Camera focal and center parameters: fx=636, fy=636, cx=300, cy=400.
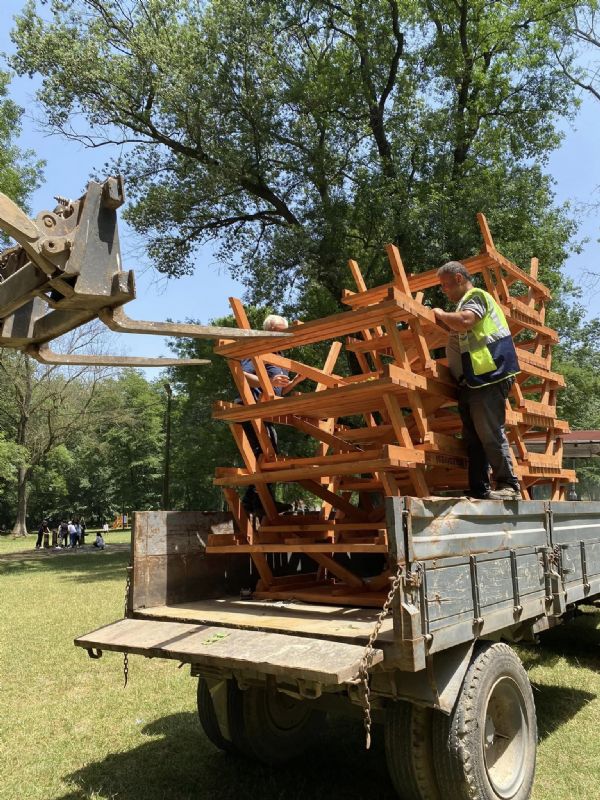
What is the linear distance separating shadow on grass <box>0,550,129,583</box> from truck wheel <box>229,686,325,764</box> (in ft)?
38.6

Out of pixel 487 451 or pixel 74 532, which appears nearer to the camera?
pixel 487 451

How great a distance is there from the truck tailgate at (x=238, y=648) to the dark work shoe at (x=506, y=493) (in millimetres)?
1537

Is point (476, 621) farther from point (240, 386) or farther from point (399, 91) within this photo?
point (399, 91)

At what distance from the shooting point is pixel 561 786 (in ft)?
12.5

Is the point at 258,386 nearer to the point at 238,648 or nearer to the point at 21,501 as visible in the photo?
the point at 238,648

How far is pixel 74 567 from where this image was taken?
1947 cm

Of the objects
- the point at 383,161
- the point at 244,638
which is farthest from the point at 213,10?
the point at 244,638

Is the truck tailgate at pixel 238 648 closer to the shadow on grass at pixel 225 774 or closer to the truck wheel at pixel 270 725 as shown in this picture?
the truck wheel at pixel 270 725

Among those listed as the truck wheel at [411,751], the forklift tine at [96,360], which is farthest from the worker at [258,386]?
the forklift tine at [96,360]

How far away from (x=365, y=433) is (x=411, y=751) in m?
2.46

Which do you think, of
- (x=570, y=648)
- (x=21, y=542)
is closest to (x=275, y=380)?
(x=570, y=648)

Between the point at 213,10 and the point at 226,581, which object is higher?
the point at 213,10

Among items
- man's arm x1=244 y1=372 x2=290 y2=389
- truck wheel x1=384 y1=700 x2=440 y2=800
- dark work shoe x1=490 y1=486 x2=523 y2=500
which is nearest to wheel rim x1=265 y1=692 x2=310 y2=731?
truck wheel x1=384 y1=700 x2=440 y2=800

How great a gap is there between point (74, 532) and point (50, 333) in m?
31.8
